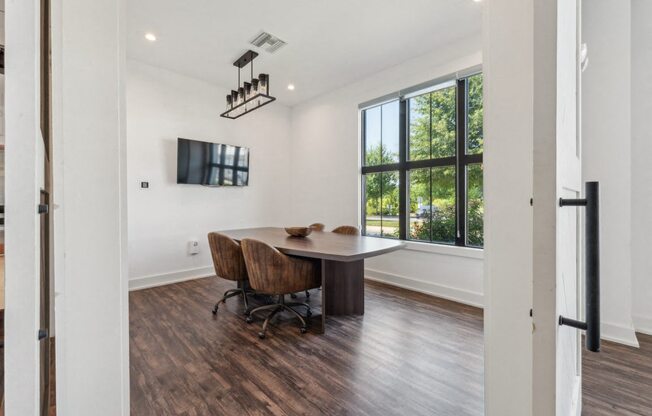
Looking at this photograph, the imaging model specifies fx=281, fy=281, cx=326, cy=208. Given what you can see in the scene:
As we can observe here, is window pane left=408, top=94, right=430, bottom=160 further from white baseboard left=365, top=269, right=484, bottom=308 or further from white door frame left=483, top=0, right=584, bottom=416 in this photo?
white door frame left=483, top=0, right=584, bottom=416

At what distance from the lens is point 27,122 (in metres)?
0.45

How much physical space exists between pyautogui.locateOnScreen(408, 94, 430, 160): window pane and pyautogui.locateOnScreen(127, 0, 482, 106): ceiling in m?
0.58

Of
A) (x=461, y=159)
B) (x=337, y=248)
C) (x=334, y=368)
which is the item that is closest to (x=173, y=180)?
(x=337, y=248)

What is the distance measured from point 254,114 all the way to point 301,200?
174cm

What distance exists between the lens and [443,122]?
138 inches

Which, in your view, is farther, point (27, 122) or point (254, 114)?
point (254, 114)

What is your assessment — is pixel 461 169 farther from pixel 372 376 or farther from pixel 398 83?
pixel 372 376

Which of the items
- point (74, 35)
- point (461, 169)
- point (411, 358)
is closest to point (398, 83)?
point (461, 169)

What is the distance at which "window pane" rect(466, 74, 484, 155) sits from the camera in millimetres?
3197

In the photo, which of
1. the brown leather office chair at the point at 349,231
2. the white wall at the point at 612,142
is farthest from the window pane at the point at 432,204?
the white wall at the point at 612,142

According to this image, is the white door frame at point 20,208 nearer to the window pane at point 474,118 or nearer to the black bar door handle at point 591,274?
the black bar door handle at point 591,274

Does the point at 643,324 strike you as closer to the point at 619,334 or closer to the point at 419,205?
the point at 619,334

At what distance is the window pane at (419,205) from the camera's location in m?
3.69

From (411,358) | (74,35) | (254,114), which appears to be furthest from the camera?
(254,114)
